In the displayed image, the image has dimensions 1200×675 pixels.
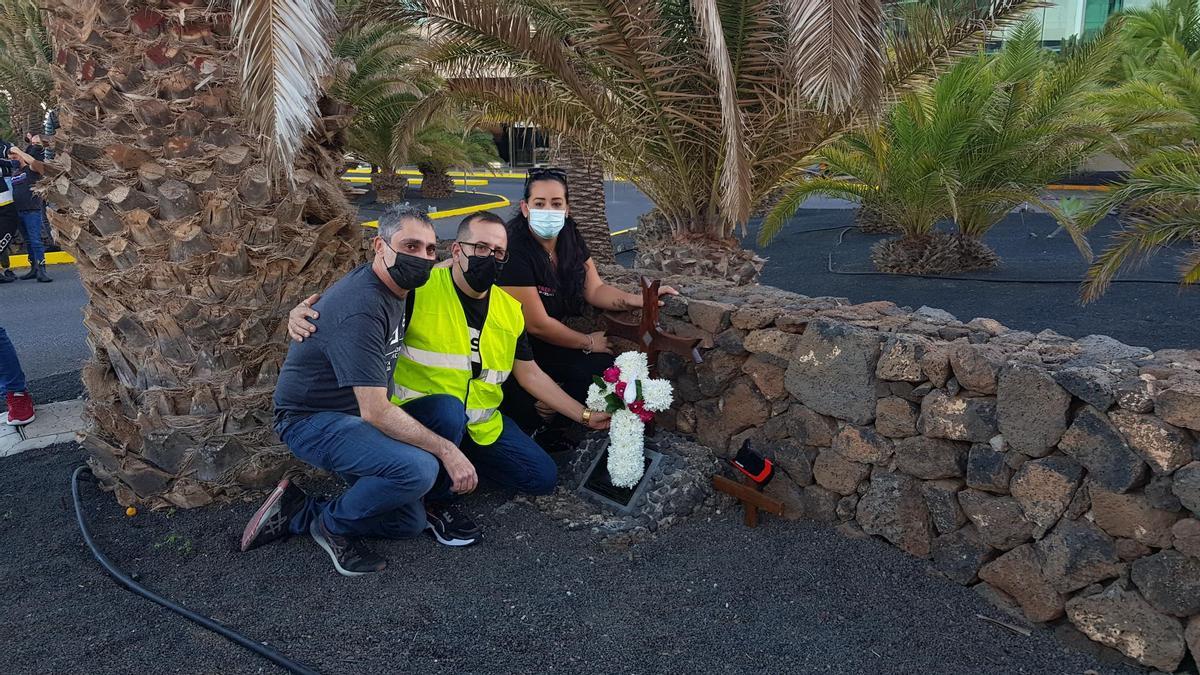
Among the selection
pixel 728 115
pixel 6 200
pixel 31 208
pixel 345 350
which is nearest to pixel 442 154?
pixel 31 208

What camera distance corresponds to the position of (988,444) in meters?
3.23

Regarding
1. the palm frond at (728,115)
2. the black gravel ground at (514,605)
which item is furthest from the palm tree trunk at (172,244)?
the palm frond at (728,115)

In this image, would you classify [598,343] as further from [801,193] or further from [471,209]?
[471,209]

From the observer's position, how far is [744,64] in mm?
5238

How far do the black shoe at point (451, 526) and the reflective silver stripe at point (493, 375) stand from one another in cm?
61

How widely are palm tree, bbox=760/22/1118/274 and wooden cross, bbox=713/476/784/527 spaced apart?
5.31 metres

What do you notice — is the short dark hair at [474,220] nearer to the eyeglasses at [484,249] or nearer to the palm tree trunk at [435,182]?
the eyeglasses at [484,249]

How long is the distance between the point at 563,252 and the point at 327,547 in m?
1.97

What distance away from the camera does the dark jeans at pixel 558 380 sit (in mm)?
4520

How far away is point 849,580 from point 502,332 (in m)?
1.85

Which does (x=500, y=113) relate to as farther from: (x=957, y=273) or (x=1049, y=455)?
(x=957, y=273)

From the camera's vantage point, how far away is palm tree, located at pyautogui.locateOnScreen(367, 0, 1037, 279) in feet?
15.6

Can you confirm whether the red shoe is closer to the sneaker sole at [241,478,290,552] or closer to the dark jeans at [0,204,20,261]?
the sneaker sole at [241,478,290,552]

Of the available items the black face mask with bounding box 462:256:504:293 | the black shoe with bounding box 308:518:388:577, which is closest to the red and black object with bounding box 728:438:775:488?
the black face mask with bounding box 462:256:504:293
